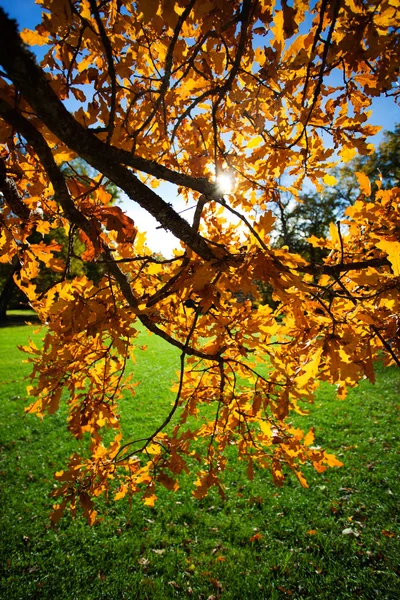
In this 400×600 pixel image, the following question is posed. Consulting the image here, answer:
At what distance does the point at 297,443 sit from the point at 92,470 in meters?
1.10

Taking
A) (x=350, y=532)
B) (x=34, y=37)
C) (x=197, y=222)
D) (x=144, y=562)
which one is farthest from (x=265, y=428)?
(x=350, y=532)

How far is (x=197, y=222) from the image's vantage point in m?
1.45

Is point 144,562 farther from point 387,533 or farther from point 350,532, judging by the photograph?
point 387,533

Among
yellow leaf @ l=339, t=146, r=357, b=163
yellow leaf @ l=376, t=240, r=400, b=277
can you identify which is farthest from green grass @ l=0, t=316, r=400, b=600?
yellow leaf @ l=339, t=146, r=357, b=163

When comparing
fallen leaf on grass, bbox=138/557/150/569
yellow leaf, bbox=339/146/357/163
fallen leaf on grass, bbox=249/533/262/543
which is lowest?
fallen leaf on grass, bbox=138/557/150/569

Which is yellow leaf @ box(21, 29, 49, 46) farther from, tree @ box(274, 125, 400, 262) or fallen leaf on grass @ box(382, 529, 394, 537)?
tree @ box(274, 125, 400, 262)

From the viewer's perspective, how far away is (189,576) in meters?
3.13

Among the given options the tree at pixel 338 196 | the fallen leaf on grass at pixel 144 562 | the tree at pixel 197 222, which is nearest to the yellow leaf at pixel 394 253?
the tree at pixel 197 222

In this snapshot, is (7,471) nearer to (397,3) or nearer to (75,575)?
(75,575)

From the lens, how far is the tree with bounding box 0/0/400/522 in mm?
1068

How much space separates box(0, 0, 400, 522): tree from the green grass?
217 centimetres

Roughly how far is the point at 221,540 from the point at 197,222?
374 cm

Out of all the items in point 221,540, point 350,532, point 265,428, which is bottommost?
point 221,540

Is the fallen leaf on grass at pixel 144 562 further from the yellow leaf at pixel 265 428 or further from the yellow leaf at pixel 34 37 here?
the yellow leaf at pixel 34 37
